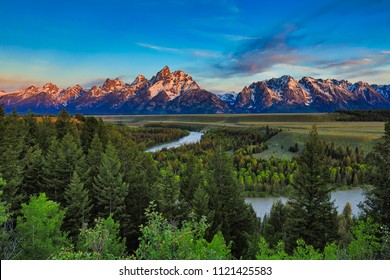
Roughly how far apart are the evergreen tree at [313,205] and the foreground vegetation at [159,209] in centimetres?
7

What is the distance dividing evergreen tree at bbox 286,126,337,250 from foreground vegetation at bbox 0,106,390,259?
2.7 inches

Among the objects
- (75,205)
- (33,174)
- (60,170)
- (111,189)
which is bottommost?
(75,205)

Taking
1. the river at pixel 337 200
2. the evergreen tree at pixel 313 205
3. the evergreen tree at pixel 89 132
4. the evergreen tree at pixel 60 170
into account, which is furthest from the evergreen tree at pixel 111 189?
the river at pixel 337 200

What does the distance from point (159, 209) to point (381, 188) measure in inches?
693

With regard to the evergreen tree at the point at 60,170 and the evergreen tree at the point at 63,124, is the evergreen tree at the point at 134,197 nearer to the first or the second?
the evergreen tree at the point at 60,170

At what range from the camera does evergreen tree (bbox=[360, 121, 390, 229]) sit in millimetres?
18656

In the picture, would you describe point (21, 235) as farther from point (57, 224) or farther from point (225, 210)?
point (225, 210)

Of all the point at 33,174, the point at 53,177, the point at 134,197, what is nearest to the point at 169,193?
the point at 134,197

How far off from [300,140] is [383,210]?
8101 cm

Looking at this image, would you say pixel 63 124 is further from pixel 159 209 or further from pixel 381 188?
pixel 381 188

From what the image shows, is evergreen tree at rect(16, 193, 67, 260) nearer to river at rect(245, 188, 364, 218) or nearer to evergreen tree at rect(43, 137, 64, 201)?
evergreen tree at rect(43, 137, 64, 201)

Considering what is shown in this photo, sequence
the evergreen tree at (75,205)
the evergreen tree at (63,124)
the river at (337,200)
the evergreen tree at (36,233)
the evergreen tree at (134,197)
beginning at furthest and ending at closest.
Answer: the evergreen tree at (63,124)
the river at (337,200)
the evergreen tree at (134,197)
the evergreen tree at (75,205)
the evergreen tree at (36,233)

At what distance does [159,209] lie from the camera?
92.1 feet

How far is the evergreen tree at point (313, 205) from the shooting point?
2091 cm
